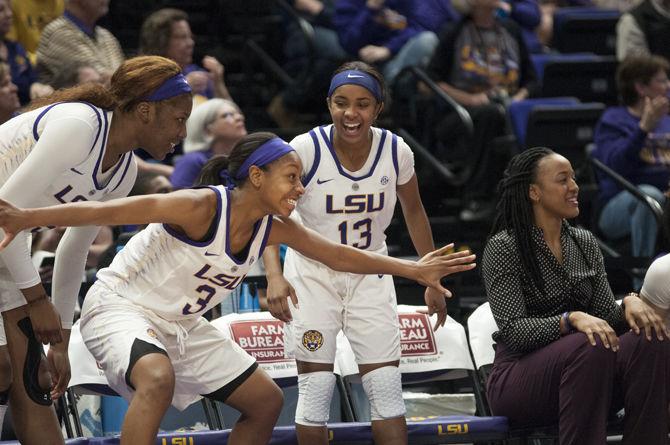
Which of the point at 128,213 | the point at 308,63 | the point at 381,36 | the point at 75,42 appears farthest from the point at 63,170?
the point at 381,36

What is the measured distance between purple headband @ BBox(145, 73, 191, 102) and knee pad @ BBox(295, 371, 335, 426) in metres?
1.27

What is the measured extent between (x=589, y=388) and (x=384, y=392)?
2.60 feet

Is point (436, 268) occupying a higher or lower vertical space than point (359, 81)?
lower

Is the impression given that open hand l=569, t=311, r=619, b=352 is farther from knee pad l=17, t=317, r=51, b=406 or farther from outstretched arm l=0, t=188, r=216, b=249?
knee pad l=17, t=317, r=51, b=406

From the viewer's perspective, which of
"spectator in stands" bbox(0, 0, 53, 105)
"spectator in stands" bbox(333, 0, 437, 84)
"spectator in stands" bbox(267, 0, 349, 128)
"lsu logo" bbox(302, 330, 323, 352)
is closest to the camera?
"lsu logo" bbox(302, 330, 323, 352)

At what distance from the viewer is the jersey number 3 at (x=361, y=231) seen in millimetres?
5113

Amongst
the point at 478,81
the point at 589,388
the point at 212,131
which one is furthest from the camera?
the point at 478,81

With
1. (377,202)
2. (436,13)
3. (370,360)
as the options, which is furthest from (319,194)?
(436,13)

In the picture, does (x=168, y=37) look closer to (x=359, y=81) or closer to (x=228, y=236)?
(x=359, y=81)

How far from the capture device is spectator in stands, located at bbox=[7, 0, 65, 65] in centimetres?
827

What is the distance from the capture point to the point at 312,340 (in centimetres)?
504

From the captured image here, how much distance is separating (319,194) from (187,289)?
0.86 meters

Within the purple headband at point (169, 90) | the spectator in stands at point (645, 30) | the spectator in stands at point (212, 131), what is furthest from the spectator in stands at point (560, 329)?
the spectator in stands at point (645, 30)

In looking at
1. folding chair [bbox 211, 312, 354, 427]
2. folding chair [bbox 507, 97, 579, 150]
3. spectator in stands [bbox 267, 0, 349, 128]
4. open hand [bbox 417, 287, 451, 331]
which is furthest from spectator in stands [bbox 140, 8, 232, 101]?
open hand [bbox 417, 287, 451, 331]
